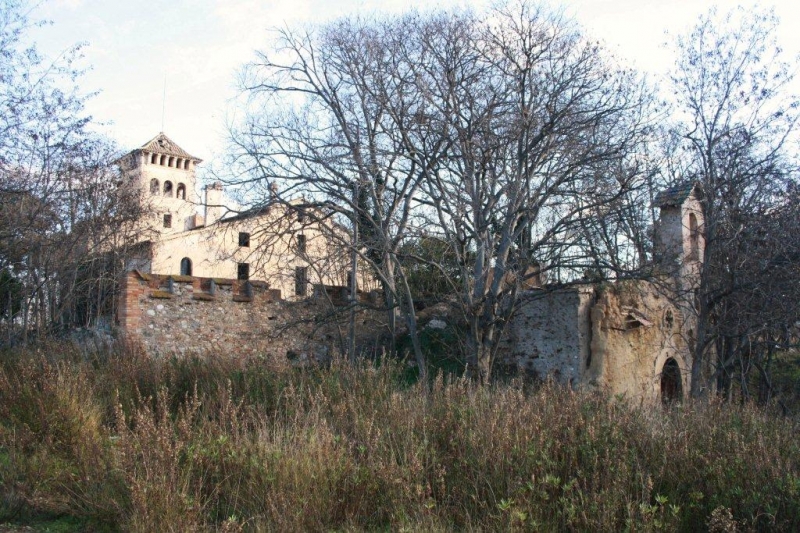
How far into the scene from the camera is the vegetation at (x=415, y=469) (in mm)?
5199

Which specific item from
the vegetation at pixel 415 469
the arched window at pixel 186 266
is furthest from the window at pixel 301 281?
the arched window at pixel 186 266

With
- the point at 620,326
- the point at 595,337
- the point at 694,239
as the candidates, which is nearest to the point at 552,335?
the point at 595,337

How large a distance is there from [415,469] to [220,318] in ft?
42.0

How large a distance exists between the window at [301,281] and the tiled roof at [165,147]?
3192 centimetres

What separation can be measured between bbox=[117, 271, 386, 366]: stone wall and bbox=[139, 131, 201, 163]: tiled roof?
35.6 meters

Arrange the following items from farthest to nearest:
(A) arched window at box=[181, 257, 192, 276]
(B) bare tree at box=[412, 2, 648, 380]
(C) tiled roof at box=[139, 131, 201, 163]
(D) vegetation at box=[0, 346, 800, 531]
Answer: (C) tiled roof at box=[139, 131, 201, 163] → (A) arched window at box=[181, 257, 192, 276] → (B) bare tree at box=[412, 2, 648, 380] → (D) vegetation at box=[0, 346, 800, 531]

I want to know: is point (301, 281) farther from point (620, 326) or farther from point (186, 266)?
point (186, 266)

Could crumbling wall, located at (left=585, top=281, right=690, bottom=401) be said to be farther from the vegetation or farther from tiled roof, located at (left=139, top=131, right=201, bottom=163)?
tiled roof, located at (left=139, top=131, right=201, bottom=163)

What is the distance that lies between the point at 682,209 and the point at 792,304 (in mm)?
3335

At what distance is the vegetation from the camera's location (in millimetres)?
5199

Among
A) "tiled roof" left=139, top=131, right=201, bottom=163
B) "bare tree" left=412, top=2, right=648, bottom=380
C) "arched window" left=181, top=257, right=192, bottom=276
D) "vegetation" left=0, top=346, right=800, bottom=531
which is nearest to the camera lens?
"vegetation" left=0, top=346, right=800, bottom=531

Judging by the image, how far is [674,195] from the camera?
59.1 feet

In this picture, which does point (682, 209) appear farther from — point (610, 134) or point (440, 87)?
point (440, 87)

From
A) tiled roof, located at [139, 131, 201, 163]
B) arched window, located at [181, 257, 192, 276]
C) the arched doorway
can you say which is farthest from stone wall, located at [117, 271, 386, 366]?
tiled roof, located at [139, 131, 201, 163]
